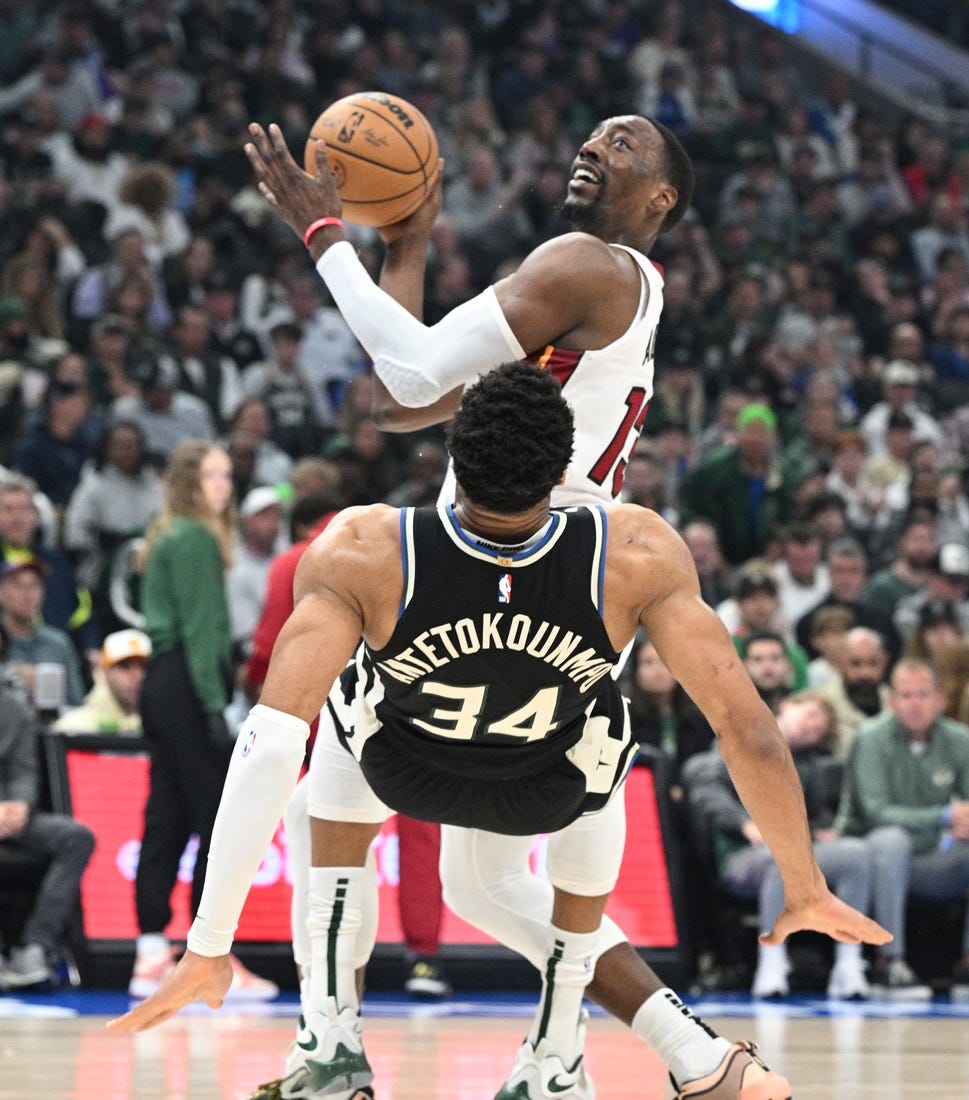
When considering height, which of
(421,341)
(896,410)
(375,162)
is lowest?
(421,341)

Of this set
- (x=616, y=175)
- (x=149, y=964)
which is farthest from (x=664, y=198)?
(x=149, y=964)

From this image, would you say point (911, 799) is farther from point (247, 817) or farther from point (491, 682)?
point (247, 817)

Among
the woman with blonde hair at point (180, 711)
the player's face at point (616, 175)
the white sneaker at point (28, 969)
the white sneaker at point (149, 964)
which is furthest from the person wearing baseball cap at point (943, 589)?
the player's face at point (616, 175)

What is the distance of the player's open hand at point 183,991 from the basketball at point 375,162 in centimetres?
204

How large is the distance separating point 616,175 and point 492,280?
367 inches

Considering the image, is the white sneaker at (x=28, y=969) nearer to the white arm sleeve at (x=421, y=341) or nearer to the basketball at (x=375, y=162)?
the basketball at (x=375, y=162)

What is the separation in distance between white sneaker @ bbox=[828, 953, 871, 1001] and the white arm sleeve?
473 centimetres

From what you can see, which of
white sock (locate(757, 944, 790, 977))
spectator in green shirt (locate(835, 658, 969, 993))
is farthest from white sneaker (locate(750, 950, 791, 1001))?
spectator in green shirt (locate(835, 658, 969, 993))

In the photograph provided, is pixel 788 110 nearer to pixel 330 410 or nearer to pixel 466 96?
pixel 466 96

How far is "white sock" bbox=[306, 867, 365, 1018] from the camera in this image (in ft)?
14.3

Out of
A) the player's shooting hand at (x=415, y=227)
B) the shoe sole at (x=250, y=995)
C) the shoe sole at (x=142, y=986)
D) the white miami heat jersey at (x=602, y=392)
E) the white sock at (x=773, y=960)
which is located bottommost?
the shoe sole at (x=250, y=995)

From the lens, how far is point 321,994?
434 centimetres

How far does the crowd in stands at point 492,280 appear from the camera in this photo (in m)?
9.06

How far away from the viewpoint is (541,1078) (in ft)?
14.4
